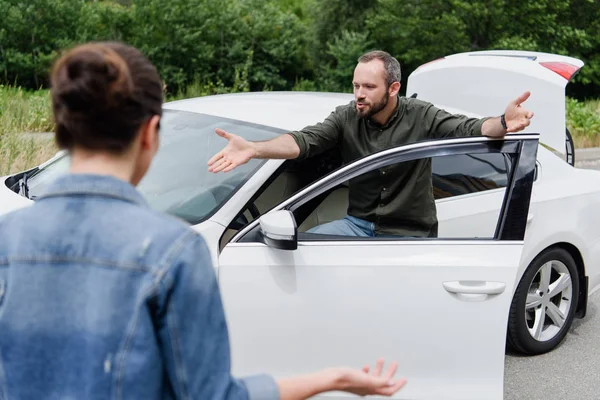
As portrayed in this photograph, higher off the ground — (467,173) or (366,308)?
(467,173)

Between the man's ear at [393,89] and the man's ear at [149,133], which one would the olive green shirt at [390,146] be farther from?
the man's ear at [149,133]

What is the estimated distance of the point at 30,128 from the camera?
29.3 ft

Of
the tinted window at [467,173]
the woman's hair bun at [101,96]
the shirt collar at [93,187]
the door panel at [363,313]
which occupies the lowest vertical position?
the door panel at [363,313]

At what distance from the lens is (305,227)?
3754 millimetres

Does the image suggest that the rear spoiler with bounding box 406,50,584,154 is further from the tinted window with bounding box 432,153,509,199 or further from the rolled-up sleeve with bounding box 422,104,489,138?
the rolled-up sleeve with bounding box 422,104,489,138

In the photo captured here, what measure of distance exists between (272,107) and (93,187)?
2913 millimetres

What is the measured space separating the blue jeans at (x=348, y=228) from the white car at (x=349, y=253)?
0.42ft

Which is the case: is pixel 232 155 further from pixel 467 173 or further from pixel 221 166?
pixel 467 173

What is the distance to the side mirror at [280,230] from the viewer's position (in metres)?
3.03

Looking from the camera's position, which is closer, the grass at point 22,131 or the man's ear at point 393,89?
the man's ear at point 393,89

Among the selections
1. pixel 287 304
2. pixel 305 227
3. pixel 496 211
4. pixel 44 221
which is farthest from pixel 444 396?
pixel 44 221

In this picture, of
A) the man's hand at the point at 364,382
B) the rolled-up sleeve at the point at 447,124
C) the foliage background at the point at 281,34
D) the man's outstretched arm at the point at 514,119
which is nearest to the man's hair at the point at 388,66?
the rolled-up sleeve at the point at 447,124

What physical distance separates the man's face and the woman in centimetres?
262

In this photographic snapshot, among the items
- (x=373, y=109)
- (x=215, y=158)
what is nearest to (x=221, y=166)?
(x=215, y=158)
